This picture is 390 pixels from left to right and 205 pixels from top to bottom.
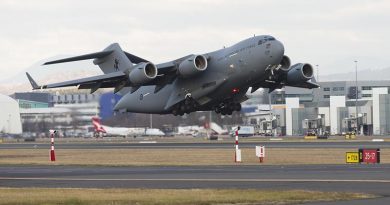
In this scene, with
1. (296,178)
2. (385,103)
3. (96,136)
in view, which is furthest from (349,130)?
(296,178)

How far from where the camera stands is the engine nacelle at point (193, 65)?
59844 mm

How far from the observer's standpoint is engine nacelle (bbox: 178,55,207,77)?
59.8 m

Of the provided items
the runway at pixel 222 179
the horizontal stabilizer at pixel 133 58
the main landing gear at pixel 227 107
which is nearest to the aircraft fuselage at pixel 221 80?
the main landing gear at pixel 227 107

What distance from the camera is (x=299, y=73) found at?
6312cm

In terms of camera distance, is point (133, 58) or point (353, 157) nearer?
point (353, 157)

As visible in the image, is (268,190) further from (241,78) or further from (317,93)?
(317,93)

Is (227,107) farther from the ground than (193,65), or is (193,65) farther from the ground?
(193,65)

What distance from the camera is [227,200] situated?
21344 mm

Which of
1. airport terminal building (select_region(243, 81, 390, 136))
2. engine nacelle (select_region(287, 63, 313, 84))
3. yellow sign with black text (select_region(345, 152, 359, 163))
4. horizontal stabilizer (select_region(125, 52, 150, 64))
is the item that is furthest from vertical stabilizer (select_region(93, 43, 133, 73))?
airport terminal building (select_region(243, 81, 390, 136))

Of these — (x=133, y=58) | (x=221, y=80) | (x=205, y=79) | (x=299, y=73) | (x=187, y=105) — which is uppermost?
(x=133, y=58)

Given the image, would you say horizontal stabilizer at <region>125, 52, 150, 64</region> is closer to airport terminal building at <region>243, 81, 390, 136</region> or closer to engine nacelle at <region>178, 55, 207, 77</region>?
engine nacelle at <region>178, 55, 207, 77</region>

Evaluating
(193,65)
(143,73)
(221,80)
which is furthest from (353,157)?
(143,73)

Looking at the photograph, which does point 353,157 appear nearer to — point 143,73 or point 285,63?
point 143,73

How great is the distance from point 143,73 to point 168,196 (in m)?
36.5
